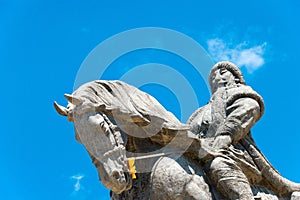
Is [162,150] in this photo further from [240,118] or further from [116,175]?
[240,118]

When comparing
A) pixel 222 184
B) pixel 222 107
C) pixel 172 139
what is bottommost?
pixel 222 184

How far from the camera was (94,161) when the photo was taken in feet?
24.4

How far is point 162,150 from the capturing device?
307 inches

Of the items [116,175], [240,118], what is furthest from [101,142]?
[240,118]

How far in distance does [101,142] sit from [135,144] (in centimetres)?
62

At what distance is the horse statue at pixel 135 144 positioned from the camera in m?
7.36

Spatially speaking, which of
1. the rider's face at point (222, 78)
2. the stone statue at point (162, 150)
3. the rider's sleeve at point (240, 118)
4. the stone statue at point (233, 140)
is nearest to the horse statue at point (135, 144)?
the stone statue at point (162, 150)

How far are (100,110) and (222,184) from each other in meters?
1.81

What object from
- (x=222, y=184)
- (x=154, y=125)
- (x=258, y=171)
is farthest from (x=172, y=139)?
(x=258, y=171)

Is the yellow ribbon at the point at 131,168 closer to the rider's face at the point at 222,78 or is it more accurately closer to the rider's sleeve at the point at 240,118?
the rider's sleeve at the point at 240,118

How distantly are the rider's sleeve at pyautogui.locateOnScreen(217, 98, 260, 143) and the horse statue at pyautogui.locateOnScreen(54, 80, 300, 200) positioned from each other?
66cm

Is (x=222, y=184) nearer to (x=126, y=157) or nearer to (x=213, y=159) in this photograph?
(x=213, y=159)

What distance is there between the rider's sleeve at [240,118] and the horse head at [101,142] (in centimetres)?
162

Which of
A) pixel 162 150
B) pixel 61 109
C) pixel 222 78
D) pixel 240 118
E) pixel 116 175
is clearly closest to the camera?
pixel 116 175
